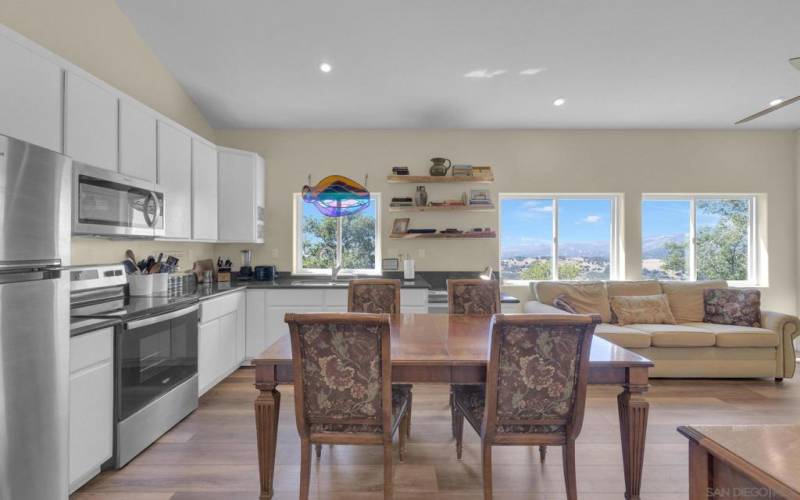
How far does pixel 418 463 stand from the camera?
226 centimetres

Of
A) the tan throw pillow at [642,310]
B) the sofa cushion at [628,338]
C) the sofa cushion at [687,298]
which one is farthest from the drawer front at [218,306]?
the sofa cushion at [687,298]

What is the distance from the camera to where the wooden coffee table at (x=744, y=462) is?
2.36ft

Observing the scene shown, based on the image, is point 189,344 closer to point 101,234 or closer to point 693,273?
point 101,234

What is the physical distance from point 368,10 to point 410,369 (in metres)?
2.70

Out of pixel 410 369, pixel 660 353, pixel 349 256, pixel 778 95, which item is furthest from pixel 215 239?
pixel 778 95

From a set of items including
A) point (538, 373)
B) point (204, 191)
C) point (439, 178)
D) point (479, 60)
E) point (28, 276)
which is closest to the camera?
point (28, 276)

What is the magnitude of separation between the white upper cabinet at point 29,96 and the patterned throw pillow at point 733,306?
552 centimetres

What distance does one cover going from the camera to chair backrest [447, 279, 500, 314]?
9.92 ft

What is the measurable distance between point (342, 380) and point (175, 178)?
269 centimetres

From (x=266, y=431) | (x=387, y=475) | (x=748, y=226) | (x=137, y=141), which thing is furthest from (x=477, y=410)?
(x=748, y=226)

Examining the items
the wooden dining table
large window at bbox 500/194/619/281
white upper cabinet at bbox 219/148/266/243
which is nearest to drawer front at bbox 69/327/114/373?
the wooden dining table

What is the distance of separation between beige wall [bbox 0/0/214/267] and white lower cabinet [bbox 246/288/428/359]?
902 millimetres

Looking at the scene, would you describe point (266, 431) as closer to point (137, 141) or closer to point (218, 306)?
point (218, 306)

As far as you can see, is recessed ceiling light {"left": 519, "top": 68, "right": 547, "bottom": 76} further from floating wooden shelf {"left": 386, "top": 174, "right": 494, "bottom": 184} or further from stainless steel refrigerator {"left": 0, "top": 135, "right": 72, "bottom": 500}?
stainless steel refrigerator {"left": 0, "top": 135, "right": 72, "bottom": 500}
